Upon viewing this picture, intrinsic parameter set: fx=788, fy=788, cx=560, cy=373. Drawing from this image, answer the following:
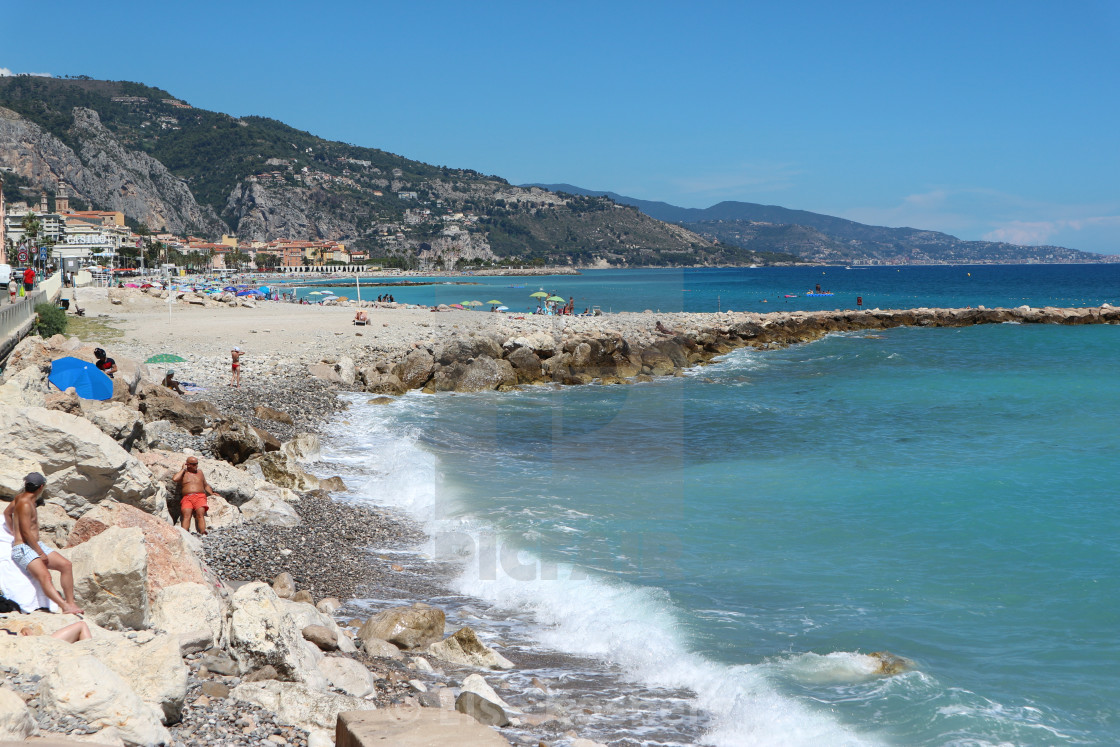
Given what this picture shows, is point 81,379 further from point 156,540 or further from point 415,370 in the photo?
point 415,370

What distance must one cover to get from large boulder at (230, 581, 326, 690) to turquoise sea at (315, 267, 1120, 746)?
2.15 meters

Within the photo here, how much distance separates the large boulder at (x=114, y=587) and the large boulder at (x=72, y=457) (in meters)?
1.77

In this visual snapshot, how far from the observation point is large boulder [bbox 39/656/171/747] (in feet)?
12.9

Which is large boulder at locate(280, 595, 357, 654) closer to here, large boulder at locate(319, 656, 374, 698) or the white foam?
large boulder at locate(319, 656, 374, 698)

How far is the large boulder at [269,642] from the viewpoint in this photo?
5676 mm

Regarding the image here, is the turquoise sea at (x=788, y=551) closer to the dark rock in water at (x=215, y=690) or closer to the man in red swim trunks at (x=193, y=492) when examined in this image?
the dark rock in water at (x=215, y=690)

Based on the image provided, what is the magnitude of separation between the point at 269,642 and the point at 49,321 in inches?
876

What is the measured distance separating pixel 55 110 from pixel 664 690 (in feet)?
658

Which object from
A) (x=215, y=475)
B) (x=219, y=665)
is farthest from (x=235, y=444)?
(x=219, y=665)

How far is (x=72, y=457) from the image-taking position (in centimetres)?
714

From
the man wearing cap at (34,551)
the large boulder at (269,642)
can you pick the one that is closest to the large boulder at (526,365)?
the large boulder at (269,642)

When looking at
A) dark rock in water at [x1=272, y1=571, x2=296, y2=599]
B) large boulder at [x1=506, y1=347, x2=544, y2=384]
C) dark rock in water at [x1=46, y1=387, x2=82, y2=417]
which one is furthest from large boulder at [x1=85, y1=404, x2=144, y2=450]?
large boulder at [x1=506, y1=347, x2=544, y2=384]

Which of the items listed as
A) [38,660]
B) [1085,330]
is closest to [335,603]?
[38,660]

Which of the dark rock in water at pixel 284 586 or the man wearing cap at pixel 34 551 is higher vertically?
the man wearing cap at pixel 34 551
